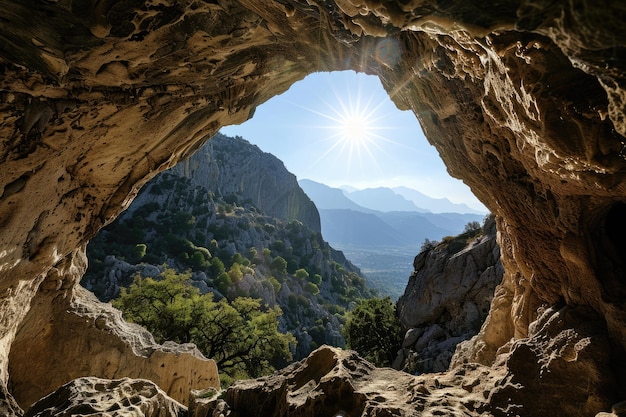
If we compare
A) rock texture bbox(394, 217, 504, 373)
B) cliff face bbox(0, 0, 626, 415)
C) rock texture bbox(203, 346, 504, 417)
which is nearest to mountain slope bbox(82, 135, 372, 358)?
rock texture bbox(394, 217, 504, 373)

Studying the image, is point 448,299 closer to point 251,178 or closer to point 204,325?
point 204,325

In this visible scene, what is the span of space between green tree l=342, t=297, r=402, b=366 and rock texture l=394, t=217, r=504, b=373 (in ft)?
9.91

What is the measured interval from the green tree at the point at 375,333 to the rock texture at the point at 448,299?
9.91 feet

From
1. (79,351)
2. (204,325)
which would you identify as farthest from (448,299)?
(79,351)

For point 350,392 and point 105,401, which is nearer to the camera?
point 350,392

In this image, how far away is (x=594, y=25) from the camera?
6.83ft

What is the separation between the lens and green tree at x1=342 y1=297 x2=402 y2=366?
33.1 metres

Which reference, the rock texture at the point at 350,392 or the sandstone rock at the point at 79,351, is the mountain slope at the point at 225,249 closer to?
the sandstone rock at the point at 79,351

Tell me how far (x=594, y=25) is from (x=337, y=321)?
223 feet

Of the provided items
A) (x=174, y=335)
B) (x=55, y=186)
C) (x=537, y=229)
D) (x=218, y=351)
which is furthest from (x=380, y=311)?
(x=55, y=186)

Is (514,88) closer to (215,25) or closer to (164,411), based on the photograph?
(215,25)

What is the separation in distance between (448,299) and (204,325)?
20.5 metres

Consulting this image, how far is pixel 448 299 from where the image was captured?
27.3 meters

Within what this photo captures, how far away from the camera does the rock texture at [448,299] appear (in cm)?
2525
